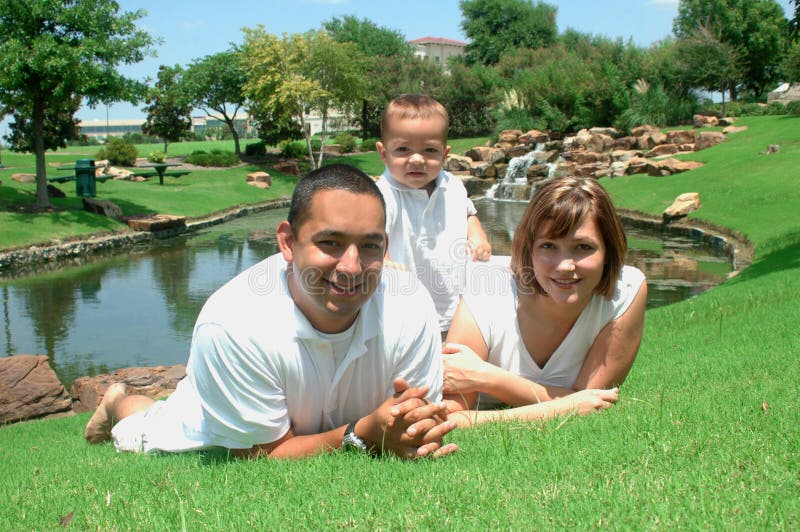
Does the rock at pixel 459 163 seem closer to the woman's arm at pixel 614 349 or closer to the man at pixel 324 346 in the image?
the woman's arm at pixel 614 349

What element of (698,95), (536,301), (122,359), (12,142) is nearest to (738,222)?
(122,359)

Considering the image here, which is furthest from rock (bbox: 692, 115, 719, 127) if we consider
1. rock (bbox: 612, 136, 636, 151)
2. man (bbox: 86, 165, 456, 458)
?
man (bbox: 86, 165, 456, 458)

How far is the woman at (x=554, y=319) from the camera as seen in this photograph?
3.30 m

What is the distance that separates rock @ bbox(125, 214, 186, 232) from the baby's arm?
1881 cm

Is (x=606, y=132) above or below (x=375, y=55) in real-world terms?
below

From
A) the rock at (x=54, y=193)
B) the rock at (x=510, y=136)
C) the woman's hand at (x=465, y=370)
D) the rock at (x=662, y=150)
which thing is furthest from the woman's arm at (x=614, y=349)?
the rock at (x=510, y=136)

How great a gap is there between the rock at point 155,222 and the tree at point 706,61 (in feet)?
89.2

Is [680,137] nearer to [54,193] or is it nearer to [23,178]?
[54,193]

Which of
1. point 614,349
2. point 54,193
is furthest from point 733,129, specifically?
point 614,349

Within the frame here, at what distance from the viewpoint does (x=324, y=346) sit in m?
2.70

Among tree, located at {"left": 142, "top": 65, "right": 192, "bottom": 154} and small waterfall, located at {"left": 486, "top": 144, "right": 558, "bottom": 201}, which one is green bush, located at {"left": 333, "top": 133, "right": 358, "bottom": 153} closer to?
tree, located at {"left": 142, "top": 65, "right": 192, "bottom": 154}

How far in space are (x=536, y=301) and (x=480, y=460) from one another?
3.44 feet

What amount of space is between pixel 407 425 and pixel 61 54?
2033 centimetres

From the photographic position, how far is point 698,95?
3725 cm
